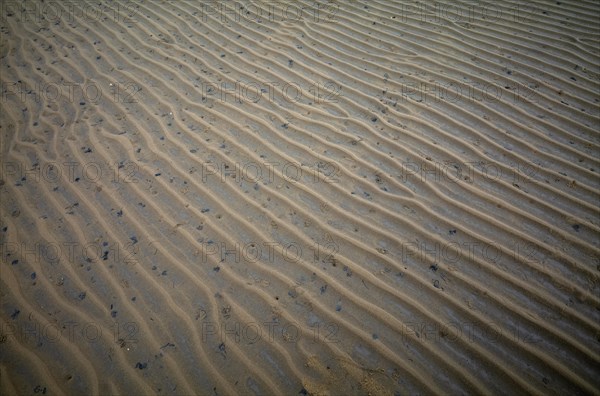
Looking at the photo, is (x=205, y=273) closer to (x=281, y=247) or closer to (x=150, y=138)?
(x=281, y=247)

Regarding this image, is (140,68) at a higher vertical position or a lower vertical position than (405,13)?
lower

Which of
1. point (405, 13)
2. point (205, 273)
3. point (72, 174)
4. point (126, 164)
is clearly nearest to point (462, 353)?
point (205, 273)

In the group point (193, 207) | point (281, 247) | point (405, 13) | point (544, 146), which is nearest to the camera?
point (281, 247)

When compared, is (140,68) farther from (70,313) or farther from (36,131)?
(70,313)

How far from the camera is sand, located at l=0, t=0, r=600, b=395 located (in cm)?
196

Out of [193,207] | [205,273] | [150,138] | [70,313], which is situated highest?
[150,138]

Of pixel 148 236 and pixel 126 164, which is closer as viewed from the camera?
pixel 148 236

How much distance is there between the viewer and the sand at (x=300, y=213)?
1964 millimetres

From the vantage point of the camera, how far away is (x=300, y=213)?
258 cm

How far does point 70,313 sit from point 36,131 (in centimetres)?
196

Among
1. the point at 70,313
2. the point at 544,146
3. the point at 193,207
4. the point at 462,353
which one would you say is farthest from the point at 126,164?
the point at 544,146

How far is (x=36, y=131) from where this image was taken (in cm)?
307

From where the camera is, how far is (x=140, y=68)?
3.78 metres

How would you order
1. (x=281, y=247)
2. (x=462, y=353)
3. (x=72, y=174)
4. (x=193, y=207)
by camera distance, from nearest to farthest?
(x=462, y=353), (x=281, y=247), (x=193, y=207), (x=72, y=174)
